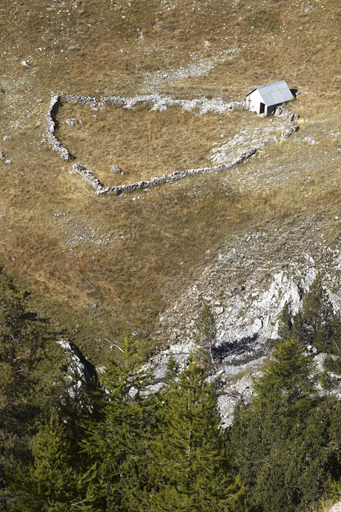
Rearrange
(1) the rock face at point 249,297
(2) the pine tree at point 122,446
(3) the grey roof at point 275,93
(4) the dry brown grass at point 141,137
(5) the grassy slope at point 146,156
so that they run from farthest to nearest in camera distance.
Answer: (3) the grey roof at point 275,93 < (4) the dry brown grass at point 141,137 < (5) the grassy slope at point 146,156 < (1) the rock face at point 249,297 < (2) the pine tree at point 122,446

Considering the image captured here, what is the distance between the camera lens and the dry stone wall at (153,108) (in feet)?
135

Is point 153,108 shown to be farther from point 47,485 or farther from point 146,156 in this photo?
point 47,485

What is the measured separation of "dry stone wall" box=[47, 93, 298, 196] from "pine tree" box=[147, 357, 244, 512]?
28.6 metres

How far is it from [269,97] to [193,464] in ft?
146

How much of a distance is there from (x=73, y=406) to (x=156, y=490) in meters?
6.64

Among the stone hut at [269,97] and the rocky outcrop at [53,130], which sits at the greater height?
the rocky outcrop at [53,130]

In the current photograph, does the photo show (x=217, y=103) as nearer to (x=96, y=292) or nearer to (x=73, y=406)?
(x=96, y=292)

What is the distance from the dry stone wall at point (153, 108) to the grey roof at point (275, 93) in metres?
1.20

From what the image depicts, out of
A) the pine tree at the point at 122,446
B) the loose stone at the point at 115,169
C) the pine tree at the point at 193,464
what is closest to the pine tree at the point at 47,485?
the pine tree at the point at 122,446

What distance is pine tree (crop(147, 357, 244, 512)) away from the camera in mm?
14047

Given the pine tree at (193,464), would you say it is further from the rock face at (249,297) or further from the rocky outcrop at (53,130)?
the rocky outcrop at (53,130)

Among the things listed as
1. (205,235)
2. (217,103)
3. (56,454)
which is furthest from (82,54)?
(56,454)

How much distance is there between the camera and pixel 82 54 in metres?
63.8

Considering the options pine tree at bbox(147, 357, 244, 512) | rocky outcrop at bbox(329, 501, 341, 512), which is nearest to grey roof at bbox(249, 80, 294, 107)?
pine tree at bbox(147, 357, 244, 512)
